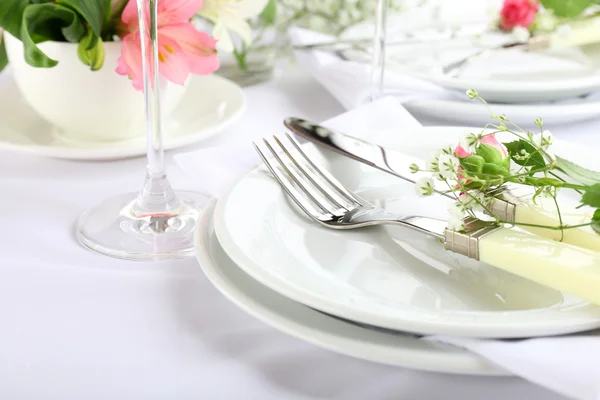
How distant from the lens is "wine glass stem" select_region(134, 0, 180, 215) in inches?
24.3

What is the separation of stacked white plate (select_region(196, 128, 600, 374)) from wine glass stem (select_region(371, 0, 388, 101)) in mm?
279

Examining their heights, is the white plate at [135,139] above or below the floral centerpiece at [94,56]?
below

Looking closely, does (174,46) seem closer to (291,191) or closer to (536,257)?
(291,191)

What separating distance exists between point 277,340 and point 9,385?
163 mm

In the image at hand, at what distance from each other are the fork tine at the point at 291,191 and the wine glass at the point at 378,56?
30cm

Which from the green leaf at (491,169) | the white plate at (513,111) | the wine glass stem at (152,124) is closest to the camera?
the green leaf at (491,169)

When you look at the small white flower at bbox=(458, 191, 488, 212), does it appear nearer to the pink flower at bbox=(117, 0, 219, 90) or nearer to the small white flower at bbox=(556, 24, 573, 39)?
the pink flower at bbox=(117, 0, 219, 90)

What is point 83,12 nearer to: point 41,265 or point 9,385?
point 41,265

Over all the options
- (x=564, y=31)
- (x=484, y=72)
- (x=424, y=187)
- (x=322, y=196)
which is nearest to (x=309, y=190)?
(x=322, y=196)

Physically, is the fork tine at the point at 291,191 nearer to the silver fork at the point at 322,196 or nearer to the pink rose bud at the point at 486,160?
the silver fork at the point at 322,196

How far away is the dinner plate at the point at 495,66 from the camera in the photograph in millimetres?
887

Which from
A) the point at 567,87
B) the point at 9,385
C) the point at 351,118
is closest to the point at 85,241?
the point at 9,385

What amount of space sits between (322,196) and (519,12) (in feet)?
2.09

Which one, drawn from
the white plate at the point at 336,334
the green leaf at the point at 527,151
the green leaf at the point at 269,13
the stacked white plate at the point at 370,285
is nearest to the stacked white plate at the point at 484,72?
the green leaf at the point at 269,13
